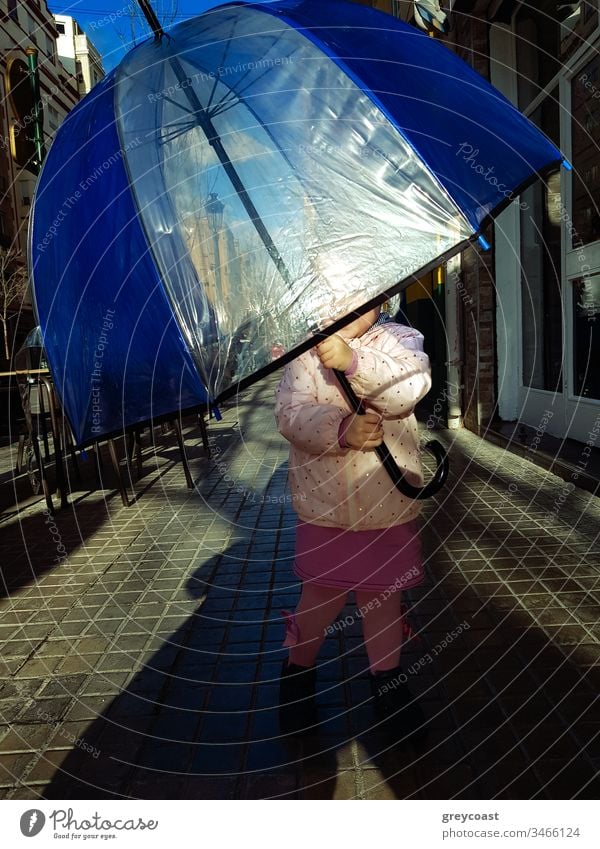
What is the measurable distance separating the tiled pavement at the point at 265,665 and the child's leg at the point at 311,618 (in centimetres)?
31

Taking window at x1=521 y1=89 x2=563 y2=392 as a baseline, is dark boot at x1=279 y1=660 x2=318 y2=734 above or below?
below

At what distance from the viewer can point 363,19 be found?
2.41 meters

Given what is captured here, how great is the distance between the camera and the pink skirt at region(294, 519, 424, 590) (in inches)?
97.6

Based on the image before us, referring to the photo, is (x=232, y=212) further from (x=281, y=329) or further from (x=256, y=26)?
(x=256, y=26)

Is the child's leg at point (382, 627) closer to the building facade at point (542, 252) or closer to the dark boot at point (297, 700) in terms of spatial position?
the dark boot at point (297, 700)

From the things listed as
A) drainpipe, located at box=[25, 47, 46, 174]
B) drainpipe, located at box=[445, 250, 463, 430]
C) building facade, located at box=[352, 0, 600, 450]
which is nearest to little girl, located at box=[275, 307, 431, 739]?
building facade, located at box=[352, 0, 600, 450]

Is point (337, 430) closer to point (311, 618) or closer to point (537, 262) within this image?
point (311, 618)

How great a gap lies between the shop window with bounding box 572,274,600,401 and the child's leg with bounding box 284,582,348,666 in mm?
5132

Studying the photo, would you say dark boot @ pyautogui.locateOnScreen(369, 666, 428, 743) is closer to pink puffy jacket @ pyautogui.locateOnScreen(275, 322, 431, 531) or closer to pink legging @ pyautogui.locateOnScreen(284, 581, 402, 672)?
pink legging @ pyautogui.locateOnScreen(284, 581, 402, 672)

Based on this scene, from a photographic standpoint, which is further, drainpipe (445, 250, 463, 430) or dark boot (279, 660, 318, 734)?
drainpipe (445, 250, 463, 430)

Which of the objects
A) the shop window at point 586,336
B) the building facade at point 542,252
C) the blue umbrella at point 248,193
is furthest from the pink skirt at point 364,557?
the shop window at point 586,336

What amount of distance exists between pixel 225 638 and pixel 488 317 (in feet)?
21.7

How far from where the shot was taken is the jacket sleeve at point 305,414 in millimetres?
2291

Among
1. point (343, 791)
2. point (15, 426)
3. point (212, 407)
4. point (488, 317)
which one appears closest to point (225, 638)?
point (343, 791)
